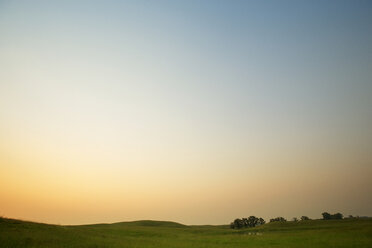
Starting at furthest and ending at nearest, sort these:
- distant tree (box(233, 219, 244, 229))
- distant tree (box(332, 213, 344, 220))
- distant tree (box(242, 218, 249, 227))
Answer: distant tree (box(332, 213, 344, 220)) → distant tree (box(242, 218, 249, 227)) → distant tree (box(233, 219, 244, 229))

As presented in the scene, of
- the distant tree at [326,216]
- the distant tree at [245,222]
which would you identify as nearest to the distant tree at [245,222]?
the distant tree at [245,222]

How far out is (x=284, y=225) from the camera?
266 feet

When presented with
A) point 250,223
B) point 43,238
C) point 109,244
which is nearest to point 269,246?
point 109,244

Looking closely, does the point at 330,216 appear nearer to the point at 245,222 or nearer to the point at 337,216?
the point at 337,216

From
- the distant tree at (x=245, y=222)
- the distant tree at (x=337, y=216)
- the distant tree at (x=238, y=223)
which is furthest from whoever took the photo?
the distant tree at (x=337, y=216)

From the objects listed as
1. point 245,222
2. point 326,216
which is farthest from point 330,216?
point 245,222

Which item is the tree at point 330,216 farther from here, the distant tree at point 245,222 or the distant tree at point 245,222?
the distant tree at point 245,222

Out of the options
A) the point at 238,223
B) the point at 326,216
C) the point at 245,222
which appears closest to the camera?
the point at 238,223

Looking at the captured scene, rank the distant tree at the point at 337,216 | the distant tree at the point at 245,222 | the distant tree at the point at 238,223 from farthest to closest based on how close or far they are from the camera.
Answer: the distant tree at the point at 337,216
the distant tree at the point at 245,222
the distant tree at the point at 238,223

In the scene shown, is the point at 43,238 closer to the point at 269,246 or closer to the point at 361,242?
the point at 269,246

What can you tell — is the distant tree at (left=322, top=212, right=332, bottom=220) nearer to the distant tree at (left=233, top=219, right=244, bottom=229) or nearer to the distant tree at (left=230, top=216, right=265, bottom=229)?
the distant tree at (left=230, top=216, right=265, bottom=229)

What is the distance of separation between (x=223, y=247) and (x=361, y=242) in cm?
1943

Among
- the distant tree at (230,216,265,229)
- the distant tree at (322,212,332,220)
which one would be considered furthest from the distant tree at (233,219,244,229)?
the distant tree at (322,212,332,220)

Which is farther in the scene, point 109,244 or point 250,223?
point 250,223
